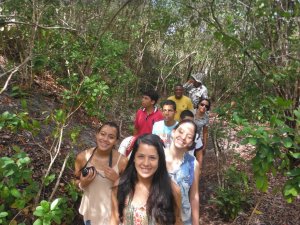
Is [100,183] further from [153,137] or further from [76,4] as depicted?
[76,4]

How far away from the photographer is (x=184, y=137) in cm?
307

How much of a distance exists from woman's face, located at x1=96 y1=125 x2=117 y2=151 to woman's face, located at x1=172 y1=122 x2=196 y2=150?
1.83 ft

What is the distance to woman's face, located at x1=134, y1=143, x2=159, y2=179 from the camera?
2398mm

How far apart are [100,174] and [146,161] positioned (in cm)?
86

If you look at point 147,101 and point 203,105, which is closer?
point 147,101

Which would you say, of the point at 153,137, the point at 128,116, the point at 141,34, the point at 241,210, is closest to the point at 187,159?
the point at 153,137

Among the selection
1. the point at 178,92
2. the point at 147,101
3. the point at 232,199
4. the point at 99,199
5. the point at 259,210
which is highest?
the point at 178,92

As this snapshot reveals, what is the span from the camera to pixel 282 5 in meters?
5.06

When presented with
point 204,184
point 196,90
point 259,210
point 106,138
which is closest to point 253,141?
point 106,138

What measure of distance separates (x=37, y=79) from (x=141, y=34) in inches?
213

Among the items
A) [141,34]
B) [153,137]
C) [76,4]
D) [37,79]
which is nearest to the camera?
[153,137]

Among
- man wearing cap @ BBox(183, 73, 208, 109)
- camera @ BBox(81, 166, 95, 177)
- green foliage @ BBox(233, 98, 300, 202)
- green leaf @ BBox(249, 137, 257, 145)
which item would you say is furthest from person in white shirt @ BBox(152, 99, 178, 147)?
man wearing cap @ BBox(183, 73, 208, 109)

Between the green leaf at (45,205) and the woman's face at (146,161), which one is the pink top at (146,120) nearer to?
the green leaf at (45,205)

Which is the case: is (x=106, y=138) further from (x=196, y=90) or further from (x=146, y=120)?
(x=196, y=90)
